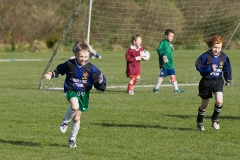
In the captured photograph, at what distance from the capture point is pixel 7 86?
682 inches

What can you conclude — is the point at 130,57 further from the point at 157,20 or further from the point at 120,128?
the point at 157,20

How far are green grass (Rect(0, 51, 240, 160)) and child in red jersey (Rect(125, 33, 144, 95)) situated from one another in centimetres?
34

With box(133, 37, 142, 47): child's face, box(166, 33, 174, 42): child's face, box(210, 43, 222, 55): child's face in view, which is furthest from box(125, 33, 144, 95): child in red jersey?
box(210, 43, 222, 55): child's face

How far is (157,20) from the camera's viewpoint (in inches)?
862

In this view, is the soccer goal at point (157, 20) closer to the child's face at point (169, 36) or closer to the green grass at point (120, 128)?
the child's face at point (169, 36)

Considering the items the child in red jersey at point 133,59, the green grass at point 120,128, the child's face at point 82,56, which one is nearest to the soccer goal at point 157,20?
the child in red jersey at point 133,59

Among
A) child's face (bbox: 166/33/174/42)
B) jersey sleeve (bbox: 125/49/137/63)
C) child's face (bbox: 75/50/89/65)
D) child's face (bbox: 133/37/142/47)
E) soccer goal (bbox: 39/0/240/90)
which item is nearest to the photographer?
child's face (bbox: 75/50/89/65)

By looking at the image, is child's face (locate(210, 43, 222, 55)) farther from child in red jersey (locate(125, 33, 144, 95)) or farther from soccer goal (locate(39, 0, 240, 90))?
soccer goal (locate(39, 0, 240, 90))

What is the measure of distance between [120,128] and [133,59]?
237 inches

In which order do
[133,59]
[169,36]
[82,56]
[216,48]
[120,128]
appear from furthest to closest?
1. [169,36]
2. [133,59]
3. [120,128]
4. [216,48]
5. [82,56]

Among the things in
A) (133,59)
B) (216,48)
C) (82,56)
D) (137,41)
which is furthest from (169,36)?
(82,56)

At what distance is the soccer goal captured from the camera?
811 inches

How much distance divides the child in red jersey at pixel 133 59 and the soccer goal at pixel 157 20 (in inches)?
184

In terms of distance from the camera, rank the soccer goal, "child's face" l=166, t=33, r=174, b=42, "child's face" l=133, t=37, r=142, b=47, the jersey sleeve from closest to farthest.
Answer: "child's face" l=133, t=37, r=142, b=47 → the jersey sleeve → "child's face" l=166, t=33, r=174, b=42 → the soccer goal
